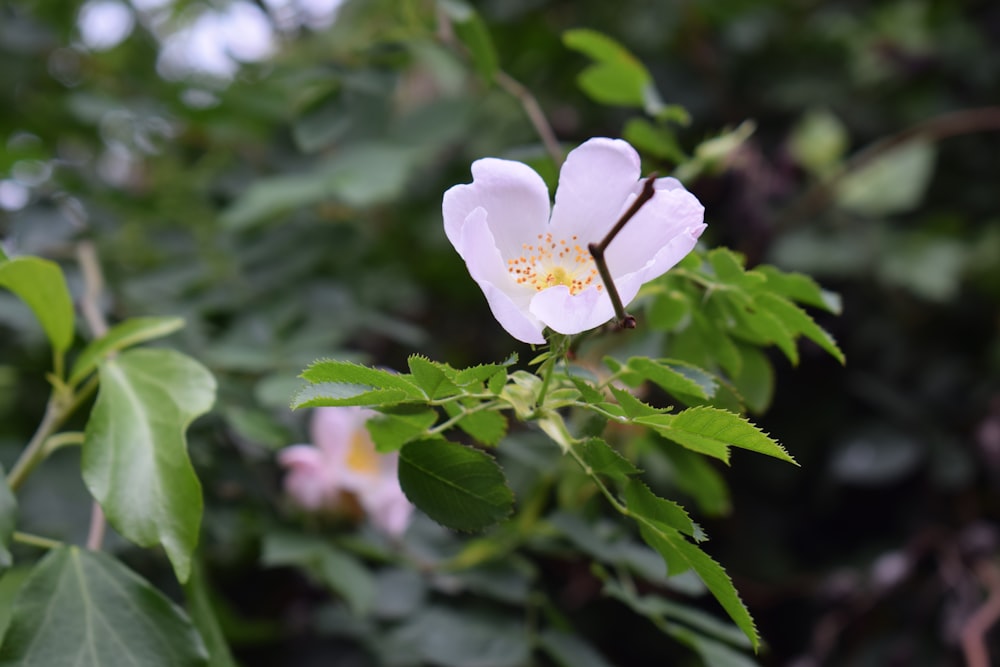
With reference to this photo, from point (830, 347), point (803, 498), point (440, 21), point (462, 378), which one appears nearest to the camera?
point (462, 378)

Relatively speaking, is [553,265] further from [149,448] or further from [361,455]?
[361,455]

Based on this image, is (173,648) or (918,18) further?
(918,18)

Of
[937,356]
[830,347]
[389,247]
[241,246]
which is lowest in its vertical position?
[937,356]

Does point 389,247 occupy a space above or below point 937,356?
above

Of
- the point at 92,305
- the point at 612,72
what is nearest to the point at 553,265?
the point at 612,72

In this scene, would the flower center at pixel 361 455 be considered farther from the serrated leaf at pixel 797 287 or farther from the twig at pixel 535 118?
the serrated leaf at pixel 797 287

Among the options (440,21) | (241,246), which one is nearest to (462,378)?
(440,21)

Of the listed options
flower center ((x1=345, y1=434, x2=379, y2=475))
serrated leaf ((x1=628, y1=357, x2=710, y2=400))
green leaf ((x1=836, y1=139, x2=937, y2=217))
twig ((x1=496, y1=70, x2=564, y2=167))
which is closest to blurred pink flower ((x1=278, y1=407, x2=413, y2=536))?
flower center ((x1=345, y1=434, x2=379, y2=475))

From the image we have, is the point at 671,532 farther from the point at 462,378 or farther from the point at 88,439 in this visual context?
the point at 88,439
